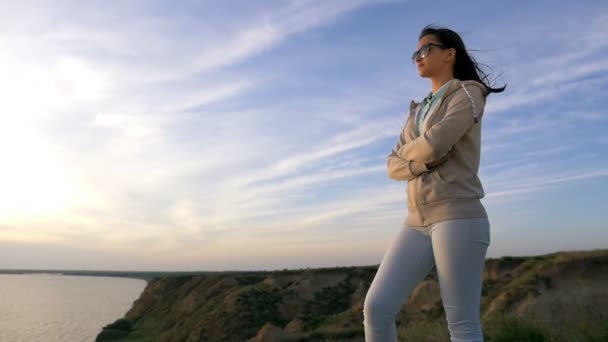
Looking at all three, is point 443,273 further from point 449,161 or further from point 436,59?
point 436,59

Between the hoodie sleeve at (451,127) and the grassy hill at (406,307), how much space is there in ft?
11.6

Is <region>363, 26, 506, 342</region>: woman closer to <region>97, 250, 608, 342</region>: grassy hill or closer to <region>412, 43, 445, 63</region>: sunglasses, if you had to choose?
<region>412, 43, 445, 63</region>: sunglasses

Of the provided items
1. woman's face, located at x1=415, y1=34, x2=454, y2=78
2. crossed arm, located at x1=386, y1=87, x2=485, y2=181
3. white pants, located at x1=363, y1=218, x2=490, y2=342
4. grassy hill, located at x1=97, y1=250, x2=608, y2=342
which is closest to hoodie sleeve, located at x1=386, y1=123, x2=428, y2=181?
crossed arm, located at x1=386, y1=87, x2=485, y2=181

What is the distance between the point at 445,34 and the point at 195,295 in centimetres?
4117

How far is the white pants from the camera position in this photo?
2.32m

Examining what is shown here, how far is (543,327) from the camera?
17.9 ft

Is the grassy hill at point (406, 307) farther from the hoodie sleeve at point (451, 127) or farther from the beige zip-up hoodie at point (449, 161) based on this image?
the hoodie sleeve at point (451, 127)

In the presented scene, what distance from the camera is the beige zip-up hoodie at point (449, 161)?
239cm

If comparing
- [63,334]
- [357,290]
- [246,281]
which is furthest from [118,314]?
[357,290]

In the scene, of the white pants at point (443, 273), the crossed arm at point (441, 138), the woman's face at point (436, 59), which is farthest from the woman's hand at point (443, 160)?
the woman's face at point (436, 59)

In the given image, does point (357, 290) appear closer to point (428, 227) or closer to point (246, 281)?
point (246, 281)

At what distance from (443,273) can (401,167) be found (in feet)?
2.03

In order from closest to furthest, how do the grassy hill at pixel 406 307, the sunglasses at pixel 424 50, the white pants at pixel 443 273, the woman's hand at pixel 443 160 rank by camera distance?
the white pants at pixel 443 273, the woman's hand at pixel 443 160, the sunglasses at pixel 424 50, the grassy hill at pixel 406 307

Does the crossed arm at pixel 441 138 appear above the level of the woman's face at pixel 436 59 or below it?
below
